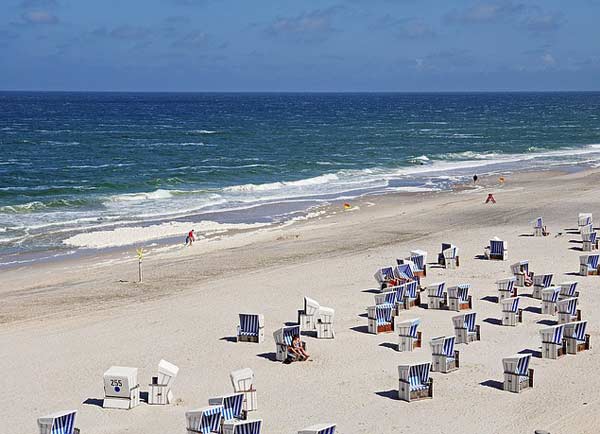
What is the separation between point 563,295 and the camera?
24.2 meters

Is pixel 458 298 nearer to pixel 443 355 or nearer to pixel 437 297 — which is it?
pixel 437 297

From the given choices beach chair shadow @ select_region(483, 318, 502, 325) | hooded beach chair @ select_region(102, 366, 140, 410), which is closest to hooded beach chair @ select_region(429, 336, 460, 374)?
beach chair shadow @ select_region(483, 318, 502, 325)

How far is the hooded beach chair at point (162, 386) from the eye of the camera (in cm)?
1756

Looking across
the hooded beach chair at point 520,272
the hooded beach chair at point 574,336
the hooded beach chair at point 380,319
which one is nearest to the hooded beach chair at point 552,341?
the hooded beach chair at point 574,336

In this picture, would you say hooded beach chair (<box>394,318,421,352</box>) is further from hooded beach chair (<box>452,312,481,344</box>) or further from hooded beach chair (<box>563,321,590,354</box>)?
hooded beach chair (<box>563,321,590,354</box>)

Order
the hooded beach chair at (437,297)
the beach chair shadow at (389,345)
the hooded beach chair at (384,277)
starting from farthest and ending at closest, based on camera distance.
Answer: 1. the hooded beach chair at (384,277)
2. the hooded beach chair at (437,297)
3. the beach chair shadow at (389,345)

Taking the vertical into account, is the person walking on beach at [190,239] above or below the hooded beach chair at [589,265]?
below

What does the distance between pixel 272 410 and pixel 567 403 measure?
5.61 meters

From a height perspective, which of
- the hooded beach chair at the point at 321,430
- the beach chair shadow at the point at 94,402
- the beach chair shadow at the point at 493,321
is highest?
the hooded beach chair at the point at 321,430

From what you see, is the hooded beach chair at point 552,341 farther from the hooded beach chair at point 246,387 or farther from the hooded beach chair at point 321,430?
the hooded beach chair at point 321,430

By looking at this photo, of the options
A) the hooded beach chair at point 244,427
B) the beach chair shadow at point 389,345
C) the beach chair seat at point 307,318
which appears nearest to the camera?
the hooded beach chair at point 244,427

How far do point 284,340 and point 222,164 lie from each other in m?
45.4

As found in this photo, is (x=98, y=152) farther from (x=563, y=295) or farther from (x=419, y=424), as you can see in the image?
(x=419, y=424)

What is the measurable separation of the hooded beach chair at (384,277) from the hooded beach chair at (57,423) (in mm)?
12239
